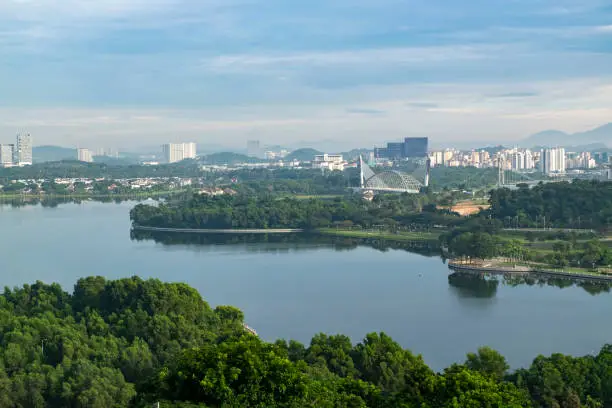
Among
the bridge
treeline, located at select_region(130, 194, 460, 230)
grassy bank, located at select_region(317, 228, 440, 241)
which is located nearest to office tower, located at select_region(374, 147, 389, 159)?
the bridge

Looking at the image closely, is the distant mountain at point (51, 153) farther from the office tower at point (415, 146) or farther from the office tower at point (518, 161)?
the office tower at point (518, 161)

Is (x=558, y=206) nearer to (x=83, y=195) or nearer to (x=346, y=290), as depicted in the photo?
(x=346, y=290)

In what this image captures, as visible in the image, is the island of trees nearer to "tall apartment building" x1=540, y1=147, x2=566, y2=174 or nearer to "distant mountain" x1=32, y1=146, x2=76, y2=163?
"tall apartment building" x1=540, y1=147, x2=566, y2=174

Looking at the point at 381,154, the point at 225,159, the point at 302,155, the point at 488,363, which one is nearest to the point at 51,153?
the point at 225,159

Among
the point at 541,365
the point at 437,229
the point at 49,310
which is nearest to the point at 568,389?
the point at 541,365

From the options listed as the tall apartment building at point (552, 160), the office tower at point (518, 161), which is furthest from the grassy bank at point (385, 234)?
the office tower at point (518, 161)

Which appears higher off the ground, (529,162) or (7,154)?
(7,154)
